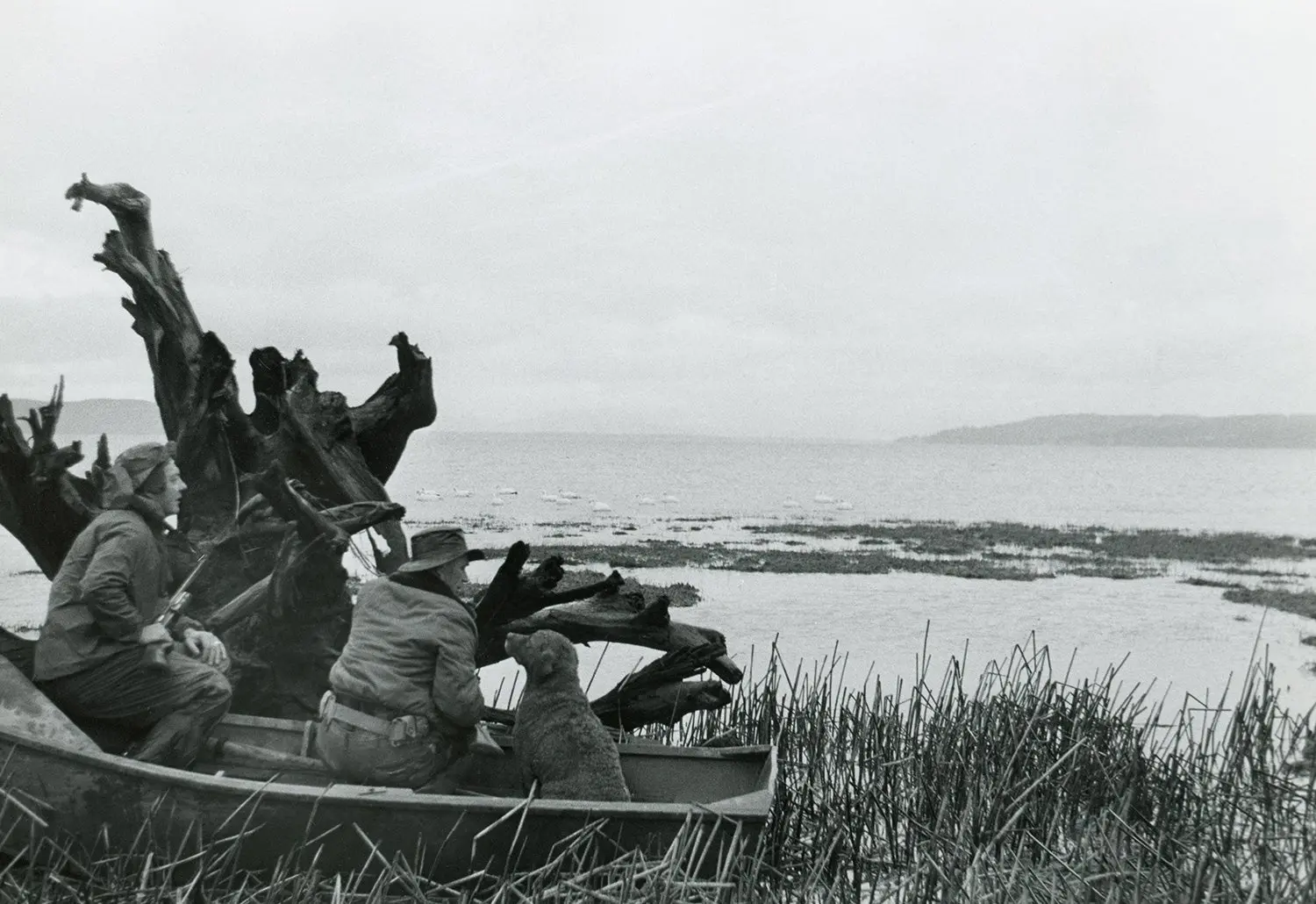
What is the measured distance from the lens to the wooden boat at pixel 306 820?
439 cm

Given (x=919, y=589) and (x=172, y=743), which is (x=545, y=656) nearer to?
(x=172, y=743)

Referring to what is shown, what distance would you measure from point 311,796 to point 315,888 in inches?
13.6

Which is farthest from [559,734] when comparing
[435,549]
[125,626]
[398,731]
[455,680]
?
[125,626]

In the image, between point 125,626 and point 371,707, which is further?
point 371,707

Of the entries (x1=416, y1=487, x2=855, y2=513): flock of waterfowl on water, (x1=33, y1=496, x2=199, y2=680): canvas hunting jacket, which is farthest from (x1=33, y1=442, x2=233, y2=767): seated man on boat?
(x1=416, y1=487, x2=855, y2=513): flock of waterfowl on water

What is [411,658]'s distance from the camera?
16.1 ft

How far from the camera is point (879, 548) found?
84.1 ft

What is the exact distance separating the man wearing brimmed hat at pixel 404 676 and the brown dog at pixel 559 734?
32cm

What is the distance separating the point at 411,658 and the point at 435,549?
492 millimetres

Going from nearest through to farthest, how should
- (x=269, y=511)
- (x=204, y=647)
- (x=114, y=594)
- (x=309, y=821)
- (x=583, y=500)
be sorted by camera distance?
(x=309, y=821) < (x=114, y=594) < (x=204, y=647) < (x=269, y=511) < (x=583, y=500)

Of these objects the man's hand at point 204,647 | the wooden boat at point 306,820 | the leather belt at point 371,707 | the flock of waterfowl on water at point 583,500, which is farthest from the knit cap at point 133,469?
the flock of waterfowl on water at point 583,500

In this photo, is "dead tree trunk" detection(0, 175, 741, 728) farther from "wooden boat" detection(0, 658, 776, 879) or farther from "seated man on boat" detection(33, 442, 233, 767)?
"wooden boat" detection(0, 658, 776, 879)

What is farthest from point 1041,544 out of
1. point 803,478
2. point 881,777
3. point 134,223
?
point 803,478

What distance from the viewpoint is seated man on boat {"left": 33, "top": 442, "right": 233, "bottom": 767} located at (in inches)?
183
